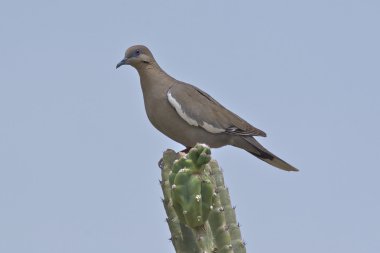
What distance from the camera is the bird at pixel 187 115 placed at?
31.4 feet

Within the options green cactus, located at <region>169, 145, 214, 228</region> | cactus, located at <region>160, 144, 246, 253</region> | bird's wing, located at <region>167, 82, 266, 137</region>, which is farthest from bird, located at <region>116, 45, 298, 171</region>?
green cactus, located at <region>169, 145, 214, 228</region>

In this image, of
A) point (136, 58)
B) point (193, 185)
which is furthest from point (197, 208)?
point (136, 58)

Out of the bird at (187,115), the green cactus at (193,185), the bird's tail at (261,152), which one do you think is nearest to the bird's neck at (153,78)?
the bird at (187,115)

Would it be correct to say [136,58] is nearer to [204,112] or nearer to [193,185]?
[204,112]

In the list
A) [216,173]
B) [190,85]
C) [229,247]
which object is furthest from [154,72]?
[229,247]

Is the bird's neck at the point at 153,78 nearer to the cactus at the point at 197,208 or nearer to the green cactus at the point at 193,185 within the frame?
Result: the cactus at the point at 197,208

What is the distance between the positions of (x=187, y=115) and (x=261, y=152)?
1.22 metres

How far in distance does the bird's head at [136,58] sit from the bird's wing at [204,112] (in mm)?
436

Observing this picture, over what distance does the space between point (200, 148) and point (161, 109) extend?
481cm

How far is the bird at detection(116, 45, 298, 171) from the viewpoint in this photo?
9562mm

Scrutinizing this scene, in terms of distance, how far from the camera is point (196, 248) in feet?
17.0

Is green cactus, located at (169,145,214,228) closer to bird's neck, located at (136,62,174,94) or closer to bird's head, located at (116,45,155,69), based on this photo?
bird's neck, located at (136,62,174,94)

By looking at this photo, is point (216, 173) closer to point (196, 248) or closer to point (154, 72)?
point (196, 248)

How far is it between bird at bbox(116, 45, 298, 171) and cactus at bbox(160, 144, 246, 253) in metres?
3.63
